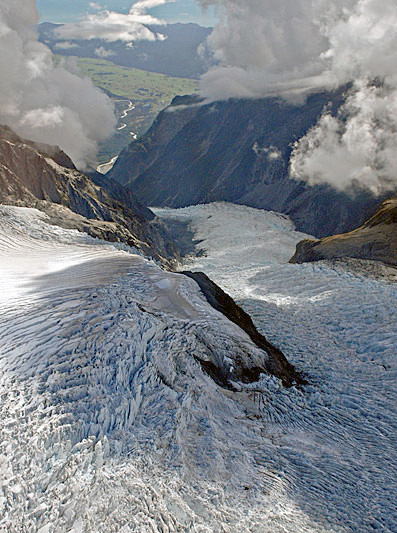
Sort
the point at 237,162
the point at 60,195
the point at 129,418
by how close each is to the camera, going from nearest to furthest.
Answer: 1. the point at 129,418
2. the point at 60,195
3. the point at 237,162

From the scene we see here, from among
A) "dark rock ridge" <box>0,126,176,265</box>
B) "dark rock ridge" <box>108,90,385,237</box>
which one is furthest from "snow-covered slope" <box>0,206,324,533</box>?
"dark rock ridge" <box>108,90,385,237</box>

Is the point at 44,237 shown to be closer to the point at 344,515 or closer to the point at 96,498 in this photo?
the point at 96,498

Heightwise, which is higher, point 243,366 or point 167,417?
point 167,417

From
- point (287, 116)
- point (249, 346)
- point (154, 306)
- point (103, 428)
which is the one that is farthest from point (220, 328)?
point (287, 116)

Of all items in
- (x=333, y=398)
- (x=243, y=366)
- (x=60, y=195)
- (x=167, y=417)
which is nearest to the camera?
(x=167, y=417)

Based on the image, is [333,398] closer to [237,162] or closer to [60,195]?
[60,195]

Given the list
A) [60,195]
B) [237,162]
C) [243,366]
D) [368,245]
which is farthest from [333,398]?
[237,162]
